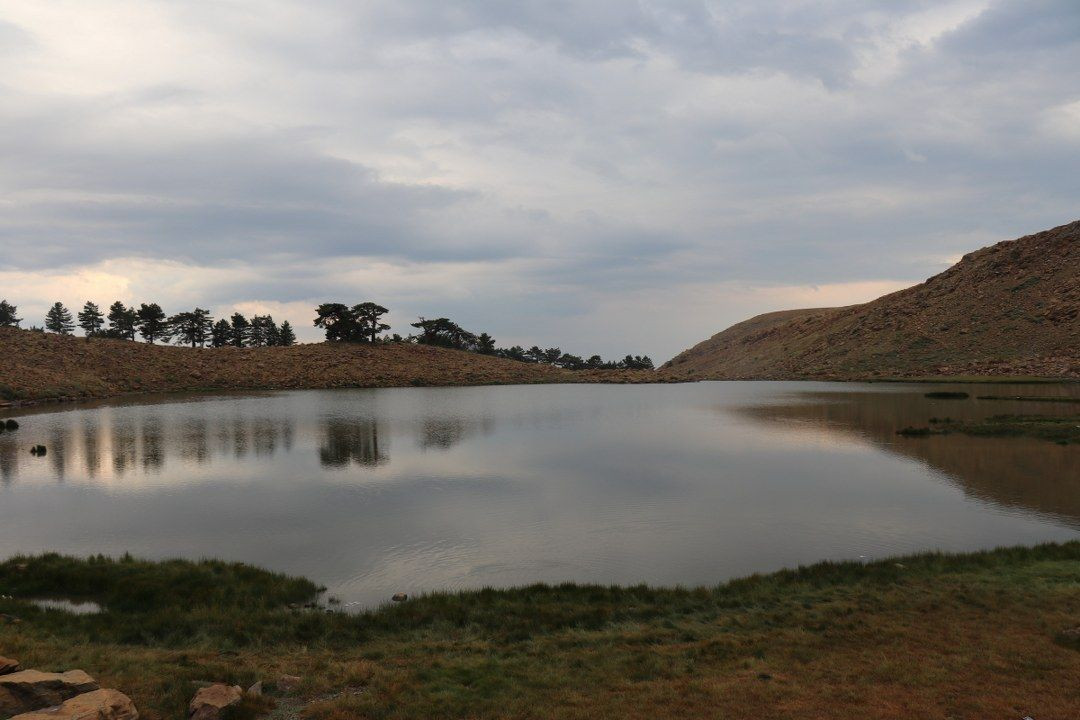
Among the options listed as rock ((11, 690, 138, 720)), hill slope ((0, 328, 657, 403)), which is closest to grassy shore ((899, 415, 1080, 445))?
rock ((11, 690, 138, 720))

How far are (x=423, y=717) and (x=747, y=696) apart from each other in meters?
4.95

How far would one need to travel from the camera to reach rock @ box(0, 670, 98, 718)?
27.5ft

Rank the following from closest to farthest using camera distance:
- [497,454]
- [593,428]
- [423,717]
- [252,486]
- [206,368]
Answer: [423,717]
[252,486]
[497,454]
[593,428]
[206,368]

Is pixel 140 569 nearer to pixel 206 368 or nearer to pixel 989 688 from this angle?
pixel 989 688

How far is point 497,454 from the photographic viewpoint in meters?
37.5

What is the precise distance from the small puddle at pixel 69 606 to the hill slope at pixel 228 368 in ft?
249

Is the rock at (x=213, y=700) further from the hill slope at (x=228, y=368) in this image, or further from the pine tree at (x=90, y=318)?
the pine tree at (x=90, y=318)

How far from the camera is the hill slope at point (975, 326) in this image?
384ft

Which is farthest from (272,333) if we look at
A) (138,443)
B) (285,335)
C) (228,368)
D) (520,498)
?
(520,498)

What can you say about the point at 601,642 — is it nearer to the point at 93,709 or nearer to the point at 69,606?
the point at 93,709

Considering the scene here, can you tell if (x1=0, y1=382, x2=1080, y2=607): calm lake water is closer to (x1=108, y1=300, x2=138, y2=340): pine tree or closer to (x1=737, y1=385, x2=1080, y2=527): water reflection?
(x1=737, y1=385, x2=1080, y2=527): water reflection

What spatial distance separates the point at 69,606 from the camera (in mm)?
14914

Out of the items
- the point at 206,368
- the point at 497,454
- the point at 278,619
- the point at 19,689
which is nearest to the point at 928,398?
the point at 497,454

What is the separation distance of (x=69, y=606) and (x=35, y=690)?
7831 millimetres
